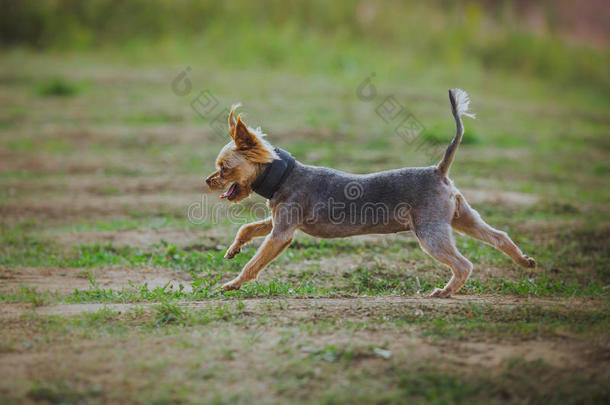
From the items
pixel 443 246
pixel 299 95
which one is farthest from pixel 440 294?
pixel 299 95

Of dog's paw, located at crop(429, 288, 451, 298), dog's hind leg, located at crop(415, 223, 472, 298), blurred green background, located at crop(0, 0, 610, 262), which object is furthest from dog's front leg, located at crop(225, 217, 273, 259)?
blurred green background, located at crop(0, 0, 610, 262)

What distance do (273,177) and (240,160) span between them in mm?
352

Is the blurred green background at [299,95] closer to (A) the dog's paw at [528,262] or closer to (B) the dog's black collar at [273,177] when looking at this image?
(A) the dog's paw at [528,262]

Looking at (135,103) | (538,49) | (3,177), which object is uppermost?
(538,49)

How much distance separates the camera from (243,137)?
18.9 feet

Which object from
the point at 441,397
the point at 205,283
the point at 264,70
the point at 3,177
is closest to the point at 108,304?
the point at 205,283

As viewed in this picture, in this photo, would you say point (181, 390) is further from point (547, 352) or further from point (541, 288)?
point (541, 288)

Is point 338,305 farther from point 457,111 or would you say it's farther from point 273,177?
point 457,111

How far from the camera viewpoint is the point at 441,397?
3855 millimetres

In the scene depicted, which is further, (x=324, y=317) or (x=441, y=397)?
(x=324, y=317)

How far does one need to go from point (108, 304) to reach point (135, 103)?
1101cm

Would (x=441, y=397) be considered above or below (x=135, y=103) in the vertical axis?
below

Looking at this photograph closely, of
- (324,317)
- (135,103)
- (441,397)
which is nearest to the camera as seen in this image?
(441,397)

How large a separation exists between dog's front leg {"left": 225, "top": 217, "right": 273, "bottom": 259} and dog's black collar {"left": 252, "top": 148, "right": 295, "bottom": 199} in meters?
0.32
